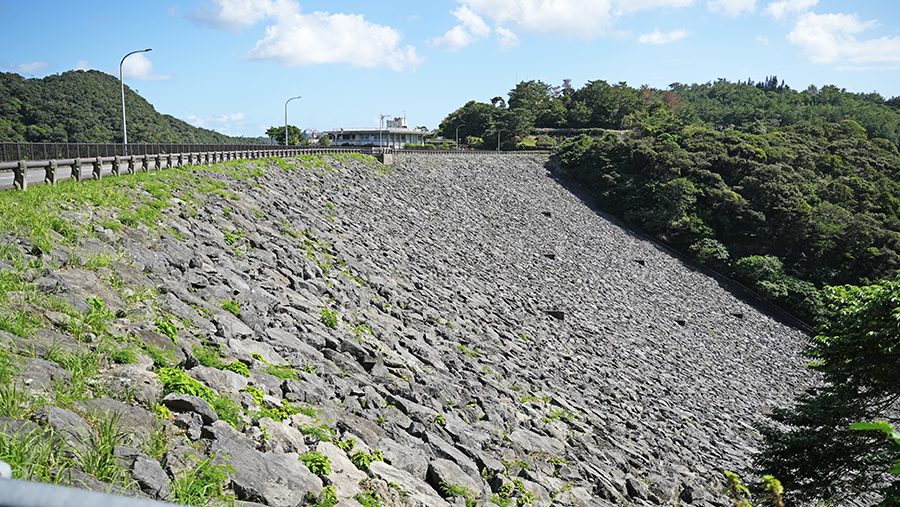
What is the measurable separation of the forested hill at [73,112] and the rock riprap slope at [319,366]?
3640 cm

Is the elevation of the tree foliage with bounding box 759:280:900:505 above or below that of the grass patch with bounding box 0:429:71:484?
below

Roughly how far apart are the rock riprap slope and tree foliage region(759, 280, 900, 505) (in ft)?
6.69

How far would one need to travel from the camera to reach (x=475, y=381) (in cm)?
1512

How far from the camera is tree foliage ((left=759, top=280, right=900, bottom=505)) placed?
1193cm

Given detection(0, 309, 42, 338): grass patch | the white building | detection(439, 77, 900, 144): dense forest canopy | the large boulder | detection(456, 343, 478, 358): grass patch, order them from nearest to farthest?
the large boulder < detection(0, 309, 42, 338): grass patch < detection(456, 343, 478, 358): grass patch < detection(439, 77, 900, 144): dense forest canopy < the white building

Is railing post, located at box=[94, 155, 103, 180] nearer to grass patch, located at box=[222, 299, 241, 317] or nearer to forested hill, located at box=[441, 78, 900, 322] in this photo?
grass patch, located at box=[222, 299, 241, 317]

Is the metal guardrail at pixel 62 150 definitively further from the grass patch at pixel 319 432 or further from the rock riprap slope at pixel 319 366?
the grass patch at pixel 319 432

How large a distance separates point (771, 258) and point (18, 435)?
51907mm

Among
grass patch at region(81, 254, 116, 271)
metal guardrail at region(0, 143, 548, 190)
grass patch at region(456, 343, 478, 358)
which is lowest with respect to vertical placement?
grass patch at region(456, 343, 478, 358)

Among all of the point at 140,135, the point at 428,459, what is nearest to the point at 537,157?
the point at 140,135

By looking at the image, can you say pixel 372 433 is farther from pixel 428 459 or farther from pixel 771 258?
pixel 771 258

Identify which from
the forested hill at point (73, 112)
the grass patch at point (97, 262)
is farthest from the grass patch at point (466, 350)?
the forested hill at point (73, 112)

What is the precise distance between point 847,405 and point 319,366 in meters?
10.8

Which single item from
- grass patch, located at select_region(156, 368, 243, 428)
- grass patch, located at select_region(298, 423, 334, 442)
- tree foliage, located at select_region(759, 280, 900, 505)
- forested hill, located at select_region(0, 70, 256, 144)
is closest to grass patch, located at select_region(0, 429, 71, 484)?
grass patch, located at select_region(156, 368, 243, 428)
